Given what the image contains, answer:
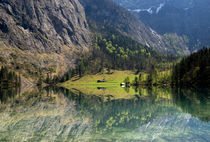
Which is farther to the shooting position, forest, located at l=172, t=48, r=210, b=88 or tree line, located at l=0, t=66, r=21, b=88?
tree line, located at l=0, t=66, r=21, b=88

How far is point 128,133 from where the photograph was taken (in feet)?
88.7

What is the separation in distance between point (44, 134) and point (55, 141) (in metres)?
4.44

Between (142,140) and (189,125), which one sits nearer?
(142,140)

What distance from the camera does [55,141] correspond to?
23578 mm

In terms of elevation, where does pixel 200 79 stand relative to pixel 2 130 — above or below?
above

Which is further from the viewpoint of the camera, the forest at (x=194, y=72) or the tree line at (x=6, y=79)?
the tree line at (x=6, y=79)

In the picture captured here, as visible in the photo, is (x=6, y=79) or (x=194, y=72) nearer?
(x=194, y=72)

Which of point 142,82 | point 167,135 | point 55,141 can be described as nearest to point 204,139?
point 167,135

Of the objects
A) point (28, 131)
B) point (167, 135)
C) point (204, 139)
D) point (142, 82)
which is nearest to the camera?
point (204, 139)

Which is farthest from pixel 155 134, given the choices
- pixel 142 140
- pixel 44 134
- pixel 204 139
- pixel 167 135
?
pixel 44 134

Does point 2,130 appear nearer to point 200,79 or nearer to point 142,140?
point 142,140

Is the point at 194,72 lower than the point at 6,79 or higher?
higher

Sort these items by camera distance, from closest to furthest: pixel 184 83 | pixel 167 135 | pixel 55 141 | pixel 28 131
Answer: pixel 55 141
pixel 167 135
pixel 28 131
pixel 184 83

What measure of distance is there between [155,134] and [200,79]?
3999 inches
